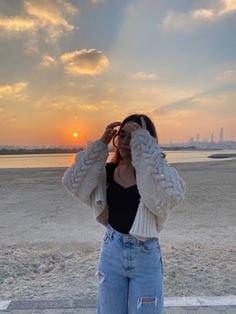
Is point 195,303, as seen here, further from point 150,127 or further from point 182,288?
point 150,127

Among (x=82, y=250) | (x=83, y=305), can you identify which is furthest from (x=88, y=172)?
(x=82, y=250)

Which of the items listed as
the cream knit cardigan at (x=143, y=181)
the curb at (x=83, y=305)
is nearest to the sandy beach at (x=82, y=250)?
the curb at (x=83, y=305)

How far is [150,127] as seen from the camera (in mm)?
2012

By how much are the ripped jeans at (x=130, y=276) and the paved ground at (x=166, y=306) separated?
3.96ft

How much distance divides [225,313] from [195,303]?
0.29 m

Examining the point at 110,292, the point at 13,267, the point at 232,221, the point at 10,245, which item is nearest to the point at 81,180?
the point at 110,292

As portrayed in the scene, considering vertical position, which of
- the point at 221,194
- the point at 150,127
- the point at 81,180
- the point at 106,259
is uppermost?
the point at 150,127

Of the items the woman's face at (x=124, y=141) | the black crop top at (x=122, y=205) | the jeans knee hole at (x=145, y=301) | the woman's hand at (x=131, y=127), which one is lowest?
the jeans knee hole at (x=145, y=301)

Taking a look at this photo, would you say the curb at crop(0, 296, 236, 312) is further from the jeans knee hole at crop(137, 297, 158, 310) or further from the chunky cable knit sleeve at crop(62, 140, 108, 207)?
the chunky cable knit sleeve at crop(62, 140, 108, 207)

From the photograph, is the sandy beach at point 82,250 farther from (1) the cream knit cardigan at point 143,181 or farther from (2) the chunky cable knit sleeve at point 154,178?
(2) the chunky cable knit sleeve at point 154,178

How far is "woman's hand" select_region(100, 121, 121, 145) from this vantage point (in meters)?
2.06

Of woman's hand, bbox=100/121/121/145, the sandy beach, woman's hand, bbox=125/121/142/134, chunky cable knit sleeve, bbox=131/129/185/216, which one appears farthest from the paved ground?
woman's hand, bbox=125/121/142/134

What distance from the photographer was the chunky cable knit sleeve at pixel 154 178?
69.8 inches

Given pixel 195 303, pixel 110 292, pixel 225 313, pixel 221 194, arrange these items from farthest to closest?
pixel 221 194 → pixel 195 303 → pixel 225 313 → pixel 110 292
